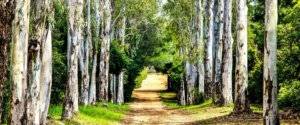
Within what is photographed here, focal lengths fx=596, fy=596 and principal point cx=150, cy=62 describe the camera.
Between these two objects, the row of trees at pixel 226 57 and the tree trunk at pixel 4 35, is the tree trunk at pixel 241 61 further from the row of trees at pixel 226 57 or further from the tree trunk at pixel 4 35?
the tree trunk at pixel 4 35

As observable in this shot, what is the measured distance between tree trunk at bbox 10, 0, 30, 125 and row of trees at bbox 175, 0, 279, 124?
21.9 feet

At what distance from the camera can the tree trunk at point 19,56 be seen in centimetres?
1322

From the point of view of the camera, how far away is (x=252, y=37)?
135 ft

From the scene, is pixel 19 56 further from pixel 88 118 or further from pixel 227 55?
pixel 227 55

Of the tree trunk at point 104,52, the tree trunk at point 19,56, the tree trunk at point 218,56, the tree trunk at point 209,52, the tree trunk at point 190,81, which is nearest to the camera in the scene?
the tree trunk at point 19,56

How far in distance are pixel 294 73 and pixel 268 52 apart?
1229 centimetres

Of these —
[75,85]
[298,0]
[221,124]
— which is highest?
[298,0]

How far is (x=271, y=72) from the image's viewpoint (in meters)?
16.4

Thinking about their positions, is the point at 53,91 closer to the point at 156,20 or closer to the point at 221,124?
the point at 221,124

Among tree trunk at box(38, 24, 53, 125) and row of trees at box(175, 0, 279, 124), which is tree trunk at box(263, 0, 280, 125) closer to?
row of trees at box(175, 0, 279, 124)

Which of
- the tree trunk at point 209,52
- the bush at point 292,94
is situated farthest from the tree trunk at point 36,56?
the tree trunk at point 209,52

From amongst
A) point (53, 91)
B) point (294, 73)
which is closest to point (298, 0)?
point (294, 73)

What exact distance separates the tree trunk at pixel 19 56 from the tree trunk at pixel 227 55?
19459 millimetres

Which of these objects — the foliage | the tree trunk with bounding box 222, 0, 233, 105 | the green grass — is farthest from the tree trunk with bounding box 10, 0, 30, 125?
the foliage
